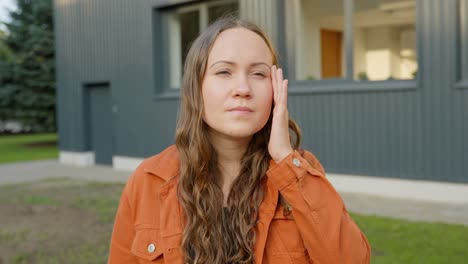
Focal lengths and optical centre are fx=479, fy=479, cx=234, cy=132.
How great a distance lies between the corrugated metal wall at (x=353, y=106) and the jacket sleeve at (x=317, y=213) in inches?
257

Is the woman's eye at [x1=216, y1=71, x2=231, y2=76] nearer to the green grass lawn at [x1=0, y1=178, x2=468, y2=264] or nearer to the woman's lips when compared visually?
the woman's lips

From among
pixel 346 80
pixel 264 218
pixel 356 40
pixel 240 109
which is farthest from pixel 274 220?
pixel 356 40

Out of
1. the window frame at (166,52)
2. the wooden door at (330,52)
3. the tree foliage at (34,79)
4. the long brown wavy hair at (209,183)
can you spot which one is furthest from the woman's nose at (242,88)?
the tree foliage at (34,79)

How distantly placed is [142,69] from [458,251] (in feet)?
30.1

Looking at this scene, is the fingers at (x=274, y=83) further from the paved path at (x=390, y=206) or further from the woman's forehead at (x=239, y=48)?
the paved path at (x=390, y=206)

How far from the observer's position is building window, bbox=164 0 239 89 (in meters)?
11.1

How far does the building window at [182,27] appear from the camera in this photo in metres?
11.1

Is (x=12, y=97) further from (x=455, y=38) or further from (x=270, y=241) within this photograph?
(x=270, y=241)

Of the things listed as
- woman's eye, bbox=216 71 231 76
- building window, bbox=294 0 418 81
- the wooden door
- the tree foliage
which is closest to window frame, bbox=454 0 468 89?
building window, bbox=294 0 418 81

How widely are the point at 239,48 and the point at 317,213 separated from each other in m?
0.62

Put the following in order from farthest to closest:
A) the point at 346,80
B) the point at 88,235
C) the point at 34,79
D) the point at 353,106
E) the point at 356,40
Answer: the point at 34,79 < the point at 356,40 < the point at 346,80 < the point at 353,106 < the point at 88,235

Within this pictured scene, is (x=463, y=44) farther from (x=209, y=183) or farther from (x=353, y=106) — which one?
(x=209, y=183)

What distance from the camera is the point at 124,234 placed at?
1.85m

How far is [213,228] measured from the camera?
5.64ft
